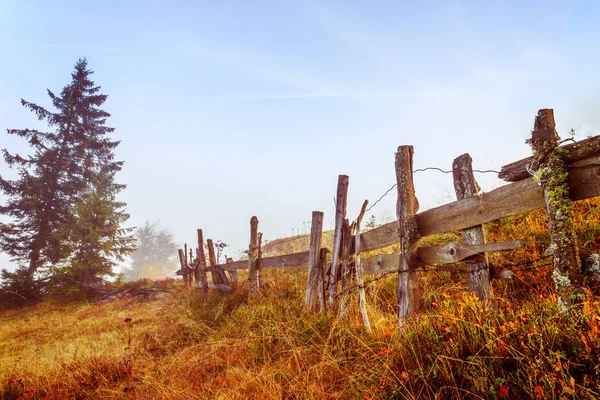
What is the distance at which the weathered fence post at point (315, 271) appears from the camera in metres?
5.25

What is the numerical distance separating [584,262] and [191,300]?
28.7ft

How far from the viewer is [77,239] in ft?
52.0

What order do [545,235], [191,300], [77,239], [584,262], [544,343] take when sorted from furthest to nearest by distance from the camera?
[77,239], [191,300], [545,235], [584,262], [544,343]

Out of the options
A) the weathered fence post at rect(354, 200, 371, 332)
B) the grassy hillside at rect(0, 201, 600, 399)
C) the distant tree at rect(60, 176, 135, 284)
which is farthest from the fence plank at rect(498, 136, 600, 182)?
the distant tree at rect(60, 176, 135, 284)

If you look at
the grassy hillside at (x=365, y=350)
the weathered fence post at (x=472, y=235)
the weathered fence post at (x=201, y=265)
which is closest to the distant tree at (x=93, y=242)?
the weathered fence post at (x=201, y=265)

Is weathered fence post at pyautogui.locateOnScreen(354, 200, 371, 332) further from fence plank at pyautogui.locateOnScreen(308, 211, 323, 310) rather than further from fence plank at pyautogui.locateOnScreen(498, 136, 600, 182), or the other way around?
fence plank at pyautogui.locateOnScreen(498, 136, 600, 182)

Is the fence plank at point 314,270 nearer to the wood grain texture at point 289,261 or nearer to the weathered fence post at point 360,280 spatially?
the wood grain texture at point 289,261

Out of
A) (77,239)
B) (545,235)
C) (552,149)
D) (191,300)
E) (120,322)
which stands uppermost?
(77,239)

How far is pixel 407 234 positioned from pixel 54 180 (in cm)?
2145

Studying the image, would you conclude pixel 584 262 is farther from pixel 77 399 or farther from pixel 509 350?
pixel 77 399

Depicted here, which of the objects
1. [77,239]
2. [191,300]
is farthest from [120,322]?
[77,239]

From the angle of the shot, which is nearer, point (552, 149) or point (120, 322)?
point (552, 149)

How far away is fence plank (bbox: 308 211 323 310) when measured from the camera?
17.3 ft

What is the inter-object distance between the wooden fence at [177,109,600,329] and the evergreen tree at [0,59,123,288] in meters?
16.8
